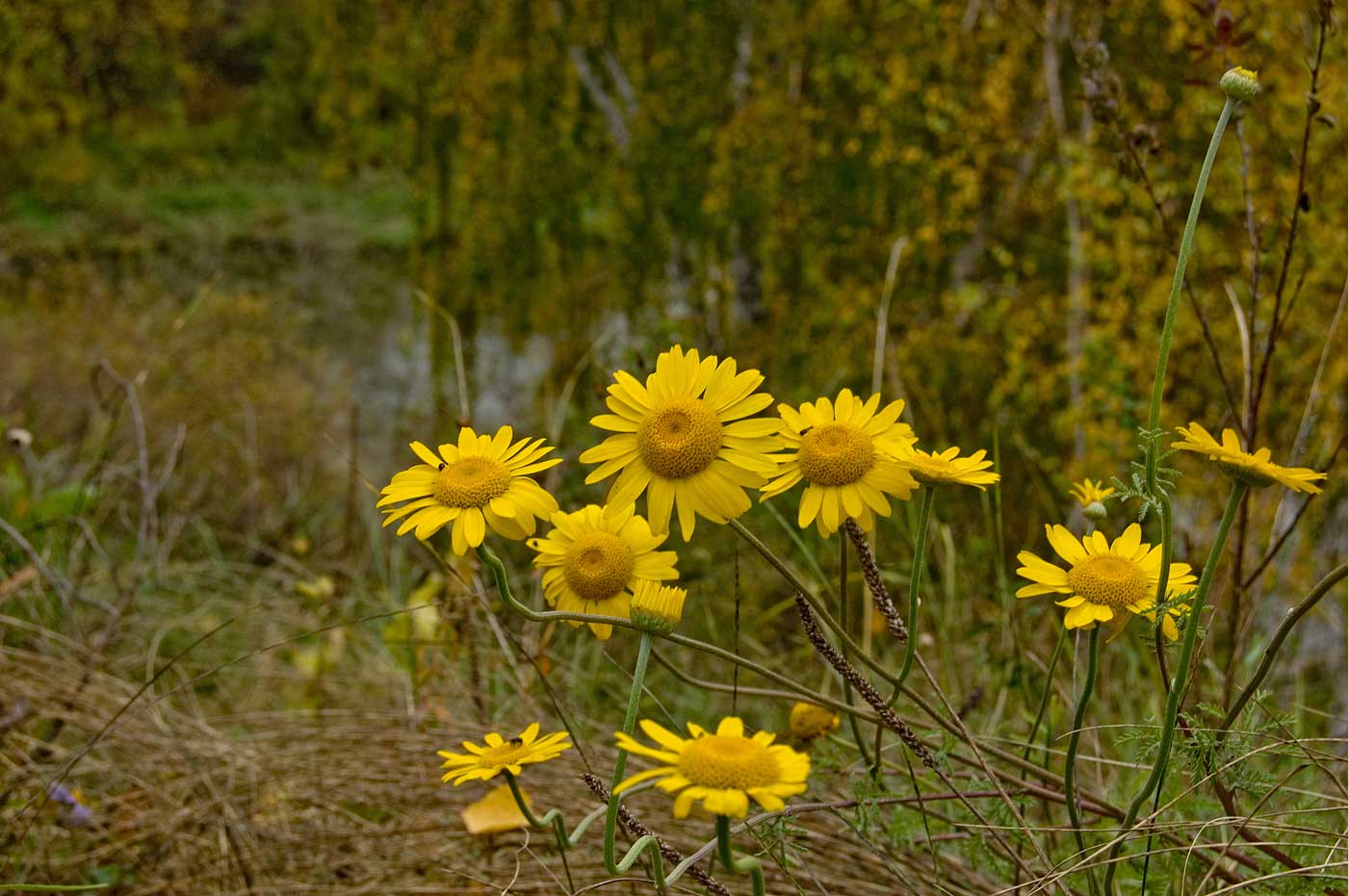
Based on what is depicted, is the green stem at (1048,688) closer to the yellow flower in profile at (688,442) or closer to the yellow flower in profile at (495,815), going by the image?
the yellow flower in profile at (688,442)

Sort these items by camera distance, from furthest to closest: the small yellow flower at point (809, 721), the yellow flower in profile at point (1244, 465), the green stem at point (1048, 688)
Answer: the small yellow flower at point (809, 721)
the green stem at point (1048, 688)
the yellow flower in profile at point (1244, 465)

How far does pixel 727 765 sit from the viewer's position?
25.5 inches

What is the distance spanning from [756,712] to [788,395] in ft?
5.57

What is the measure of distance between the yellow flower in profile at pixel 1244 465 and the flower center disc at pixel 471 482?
19.2 inches

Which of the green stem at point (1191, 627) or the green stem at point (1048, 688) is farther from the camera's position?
the green stem at point (1048, 688)

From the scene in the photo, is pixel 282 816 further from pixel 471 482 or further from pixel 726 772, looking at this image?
pixel 726 772

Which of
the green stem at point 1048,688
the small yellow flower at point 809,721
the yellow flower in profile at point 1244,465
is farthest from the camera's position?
the small yellow flower at point 809,721

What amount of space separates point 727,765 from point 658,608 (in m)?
0.15

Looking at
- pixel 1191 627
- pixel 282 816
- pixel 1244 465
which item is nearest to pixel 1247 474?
pixel 1244 465

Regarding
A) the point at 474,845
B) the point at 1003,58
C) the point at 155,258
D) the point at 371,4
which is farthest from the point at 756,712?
the point at 155,258

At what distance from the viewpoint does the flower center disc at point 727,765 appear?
644 mm

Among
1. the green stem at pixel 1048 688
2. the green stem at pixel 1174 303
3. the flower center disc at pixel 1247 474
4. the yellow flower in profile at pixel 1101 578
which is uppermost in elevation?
the green stem at pixel 1174 303

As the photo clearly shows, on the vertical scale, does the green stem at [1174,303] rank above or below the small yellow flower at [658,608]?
above

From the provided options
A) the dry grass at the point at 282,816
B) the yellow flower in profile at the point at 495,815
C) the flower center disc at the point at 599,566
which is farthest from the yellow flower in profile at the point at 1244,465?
the yellow flower in profile at the point at 495,815
